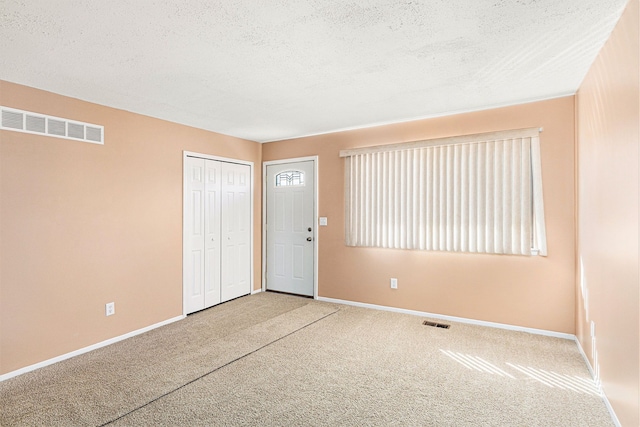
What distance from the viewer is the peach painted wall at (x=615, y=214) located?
171 centimetres

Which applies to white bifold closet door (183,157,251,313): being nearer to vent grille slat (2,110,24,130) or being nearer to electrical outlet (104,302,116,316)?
electrical outlet (104,302,116,316)

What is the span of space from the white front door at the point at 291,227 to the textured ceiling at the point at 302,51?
5.62 feet

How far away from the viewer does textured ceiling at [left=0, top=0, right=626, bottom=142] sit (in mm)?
1835

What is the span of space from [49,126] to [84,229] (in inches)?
38.9

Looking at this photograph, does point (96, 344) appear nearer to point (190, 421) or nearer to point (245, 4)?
point (190, 421)

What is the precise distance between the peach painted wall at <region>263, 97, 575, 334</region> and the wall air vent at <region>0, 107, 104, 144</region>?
8.80 ft

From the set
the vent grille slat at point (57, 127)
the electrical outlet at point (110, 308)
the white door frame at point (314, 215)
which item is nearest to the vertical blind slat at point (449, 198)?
the white door frame at point (314, 215)

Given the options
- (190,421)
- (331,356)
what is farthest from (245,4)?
(331,356)

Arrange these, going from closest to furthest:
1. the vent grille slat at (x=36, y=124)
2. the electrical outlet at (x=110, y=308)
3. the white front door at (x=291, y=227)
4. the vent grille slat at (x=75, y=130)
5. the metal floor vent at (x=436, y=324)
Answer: the vent grille slat at (x=36, y=124) → the vent grille slat at (x=75, y=130) → the electrical outlet at (x=110, y=308) → the metal floor vent at (x=436, y=324) → the white front door at (x=291, y=227)

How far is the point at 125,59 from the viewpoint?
7.91ft

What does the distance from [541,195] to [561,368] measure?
1.65 m

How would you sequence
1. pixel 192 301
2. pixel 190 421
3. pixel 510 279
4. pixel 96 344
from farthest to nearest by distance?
1. pixel 192 301
2. pixel 510 279
3. pixel 96 344
4. pixel 190 421

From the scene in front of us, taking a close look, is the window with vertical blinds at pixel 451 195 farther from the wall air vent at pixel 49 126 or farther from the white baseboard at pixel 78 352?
the wall air vent at pixel 49 126

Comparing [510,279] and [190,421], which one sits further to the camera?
[510,279]
